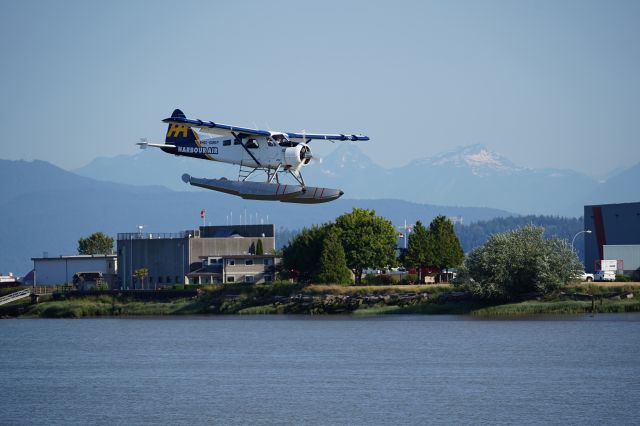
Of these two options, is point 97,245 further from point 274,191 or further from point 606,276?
point 274,191

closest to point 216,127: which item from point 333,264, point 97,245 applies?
point 333,264

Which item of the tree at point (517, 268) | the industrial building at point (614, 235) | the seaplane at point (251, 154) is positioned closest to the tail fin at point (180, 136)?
the seaplane at point (251, 154)

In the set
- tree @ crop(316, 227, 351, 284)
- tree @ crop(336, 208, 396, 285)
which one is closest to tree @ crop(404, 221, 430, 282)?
tree @ crop(336, 208, 396, 285)

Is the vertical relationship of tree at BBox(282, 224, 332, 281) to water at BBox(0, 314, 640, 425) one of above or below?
above

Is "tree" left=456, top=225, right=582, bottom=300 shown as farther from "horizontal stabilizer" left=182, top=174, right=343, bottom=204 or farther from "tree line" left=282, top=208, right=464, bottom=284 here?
"tree line" left=282, top=208, right=464, bottom=284

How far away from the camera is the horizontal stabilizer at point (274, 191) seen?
67.9 m

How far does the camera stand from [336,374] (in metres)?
51.9

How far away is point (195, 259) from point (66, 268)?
20.3m

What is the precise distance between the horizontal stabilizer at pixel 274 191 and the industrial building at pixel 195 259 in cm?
4454

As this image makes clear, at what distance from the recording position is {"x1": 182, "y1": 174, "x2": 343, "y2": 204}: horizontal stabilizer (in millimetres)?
67912

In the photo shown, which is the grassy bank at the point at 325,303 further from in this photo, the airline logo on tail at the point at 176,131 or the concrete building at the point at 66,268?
the airline logo on tail at the point at 176,131

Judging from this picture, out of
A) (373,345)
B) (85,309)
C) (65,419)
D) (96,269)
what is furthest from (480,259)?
(96,269)

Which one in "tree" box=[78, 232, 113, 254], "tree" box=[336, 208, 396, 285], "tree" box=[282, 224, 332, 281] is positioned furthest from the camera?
"tree" box=[78, 232, 113, 254]

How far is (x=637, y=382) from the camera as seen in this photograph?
46344 millimetres
